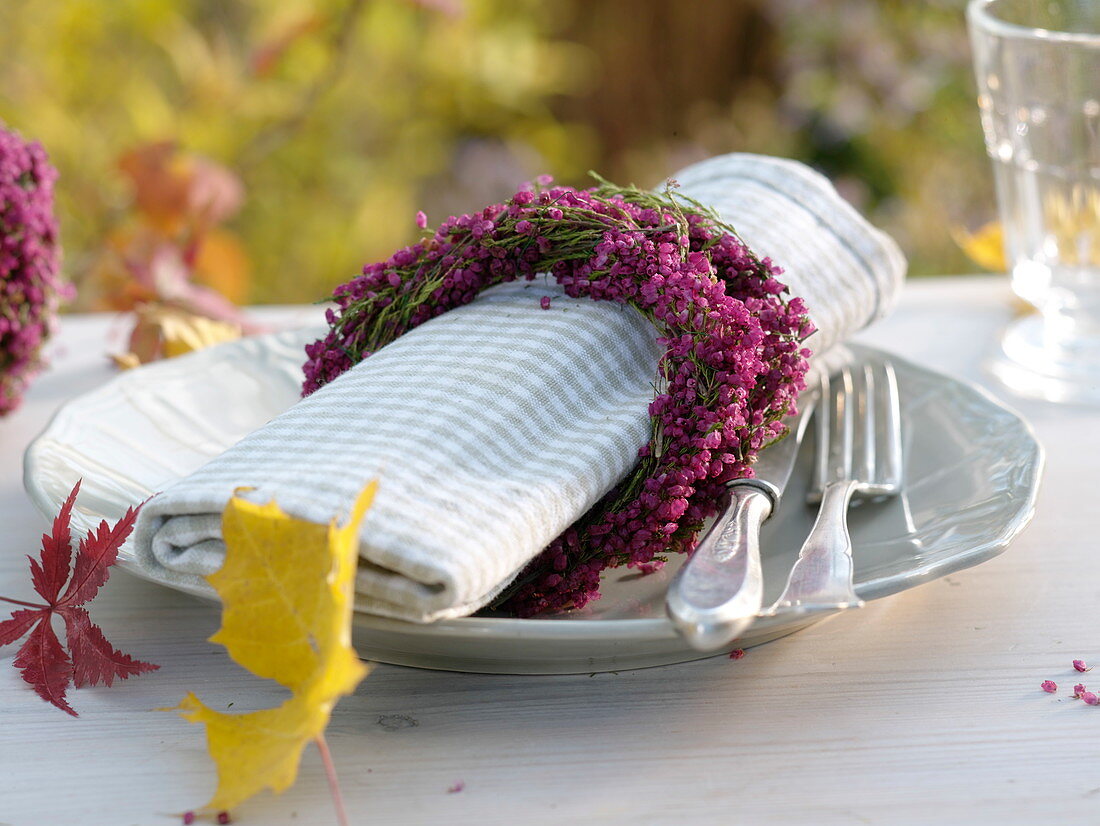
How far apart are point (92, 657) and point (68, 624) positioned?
0.02 meters

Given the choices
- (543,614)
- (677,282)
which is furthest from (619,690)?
(677,282)

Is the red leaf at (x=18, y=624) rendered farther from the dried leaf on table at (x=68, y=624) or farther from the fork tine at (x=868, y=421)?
the fork tine at (x=868, y=421)

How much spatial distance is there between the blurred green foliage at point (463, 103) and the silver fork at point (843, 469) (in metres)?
1.08

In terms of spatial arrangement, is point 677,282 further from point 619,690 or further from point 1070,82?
point 1070,82

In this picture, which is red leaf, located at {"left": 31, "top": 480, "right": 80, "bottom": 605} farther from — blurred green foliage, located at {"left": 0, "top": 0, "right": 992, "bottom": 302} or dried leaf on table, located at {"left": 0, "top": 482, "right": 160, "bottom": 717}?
blurred green foliage, located at {"left": 0, "top": 0, "right": 992, "bottom": 302}

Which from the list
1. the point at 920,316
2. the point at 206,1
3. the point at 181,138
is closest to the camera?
the point at 920,316

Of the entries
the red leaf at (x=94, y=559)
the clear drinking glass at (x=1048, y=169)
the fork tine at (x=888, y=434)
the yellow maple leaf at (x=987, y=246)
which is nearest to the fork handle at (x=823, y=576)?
the fork tine at (x=888, y=434)

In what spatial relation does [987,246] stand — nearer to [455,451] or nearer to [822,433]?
[822,433]

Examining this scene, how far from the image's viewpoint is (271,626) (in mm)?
373

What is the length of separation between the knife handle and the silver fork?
2 cm

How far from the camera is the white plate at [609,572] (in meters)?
0.41

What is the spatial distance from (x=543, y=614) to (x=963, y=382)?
34 cm

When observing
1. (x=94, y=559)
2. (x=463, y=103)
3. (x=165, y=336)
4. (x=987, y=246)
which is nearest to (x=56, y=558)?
(x=94, y=559)

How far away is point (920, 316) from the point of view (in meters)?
0.96
